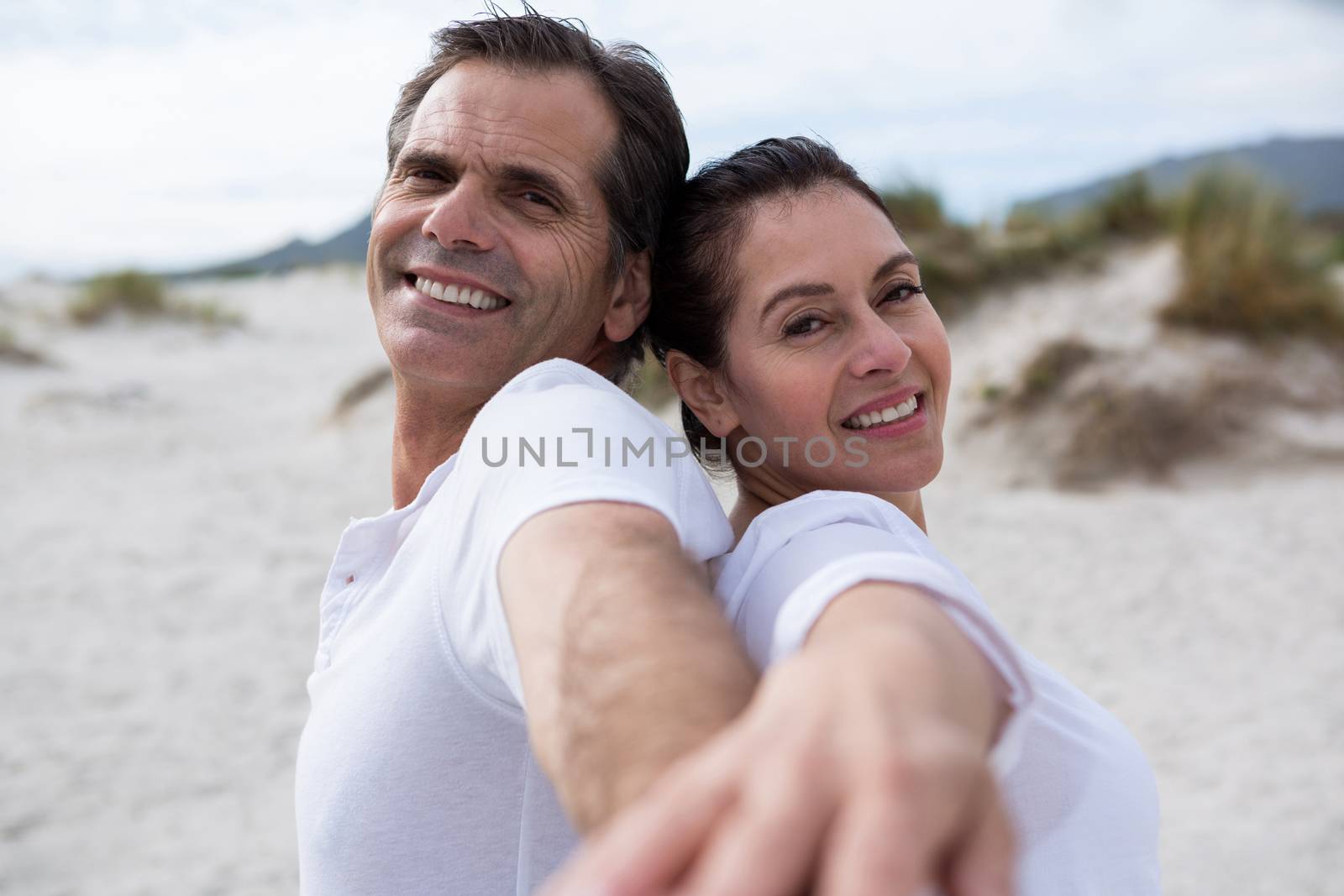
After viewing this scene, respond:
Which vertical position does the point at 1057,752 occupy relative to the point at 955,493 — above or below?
above

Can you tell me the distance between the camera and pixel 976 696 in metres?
0.67

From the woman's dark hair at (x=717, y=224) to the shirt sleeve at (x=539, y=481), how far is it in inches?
21.9

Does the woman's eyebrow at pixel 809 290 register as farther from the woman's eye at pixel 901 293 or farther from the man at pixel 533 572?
the man at pixel 533 572

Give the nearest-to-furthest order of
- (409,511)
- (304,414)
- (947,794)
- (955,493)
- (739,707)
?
(947,794), (739,707), (409,511), (955,493), (304,414)

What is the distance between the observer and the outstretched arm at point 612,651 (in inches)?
25.4

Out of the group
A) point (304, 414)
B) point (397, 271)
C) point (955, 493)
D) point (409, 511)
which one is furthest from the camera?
point (304, 414)

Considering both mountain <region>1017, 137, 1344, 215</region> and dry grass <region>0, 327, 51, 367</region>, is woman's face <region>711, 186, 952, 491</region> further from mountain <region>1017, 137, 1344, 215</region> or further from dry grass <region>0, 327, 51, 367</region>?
dry grass <region>0, 327, 51, 367</region>

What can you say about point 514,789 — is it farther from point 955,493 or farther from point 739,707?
point 955,493

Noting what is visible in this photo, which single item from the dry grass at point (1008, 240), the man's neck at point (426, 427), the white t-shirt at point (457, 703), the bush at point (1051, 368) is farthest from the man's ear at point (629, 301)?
the dry grass at point (1008, 240)

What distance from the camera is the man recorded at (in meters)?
0.63

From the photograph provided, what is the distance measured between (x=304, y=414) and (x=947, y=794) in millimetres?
12548

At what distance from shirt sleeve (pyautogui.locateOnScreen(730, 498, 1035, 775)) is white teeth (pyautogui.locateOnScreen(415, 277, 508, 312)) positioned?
918 mm

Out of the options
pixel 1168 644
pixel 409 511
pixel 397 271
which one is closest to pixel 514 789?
pixel 409 511

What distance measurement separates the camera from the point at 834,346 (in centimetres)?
161
